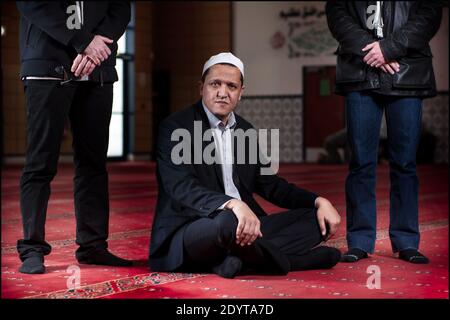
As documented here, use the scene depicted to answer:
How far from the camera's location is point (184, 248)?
2469 mm

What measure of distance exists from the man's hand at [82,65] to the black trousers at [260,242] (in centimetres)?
66

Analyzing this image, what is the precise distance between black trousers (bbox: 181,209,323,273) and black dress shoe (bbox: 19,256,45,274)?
1.56ft

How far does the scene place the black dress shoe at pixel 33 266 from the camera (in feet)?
8.15

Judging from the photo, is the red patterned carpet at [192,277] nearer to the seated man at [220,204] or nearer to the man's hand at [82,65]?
the seated man at [220,204]

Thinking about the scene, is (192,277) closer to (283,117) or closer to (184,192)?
(184,192)

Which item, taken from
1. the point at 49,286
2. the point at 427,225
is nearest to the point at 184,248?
the point at 49,286

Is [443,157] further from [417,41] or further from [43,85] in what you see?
[43,85]

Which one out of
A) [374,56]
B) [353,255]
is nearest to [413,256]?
[353,255]

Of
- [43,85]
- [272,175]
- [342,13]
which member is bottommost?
[272,175]

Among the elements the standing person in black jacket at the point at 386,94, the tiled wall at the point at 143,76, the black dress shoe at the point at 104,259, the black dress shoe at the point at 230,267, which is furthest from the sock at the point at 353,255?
the tiled wall at the point at 143,76

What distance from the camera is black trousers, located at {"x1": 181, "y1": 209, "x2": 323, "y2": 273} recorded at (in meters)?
2.34

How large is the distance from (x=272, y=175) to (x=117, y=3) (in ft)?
2.78

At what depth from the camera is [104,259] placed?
2695 millimetres

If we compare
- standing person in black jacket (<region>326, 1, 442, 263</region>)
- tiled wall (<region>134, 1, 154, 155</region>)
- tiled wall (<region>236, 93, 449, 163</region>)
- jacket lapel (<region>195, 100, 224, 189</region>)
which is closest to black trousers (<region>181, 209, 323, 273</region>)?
jacket lapel (<region>195, 100, 224, 189</region>)
